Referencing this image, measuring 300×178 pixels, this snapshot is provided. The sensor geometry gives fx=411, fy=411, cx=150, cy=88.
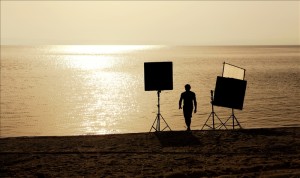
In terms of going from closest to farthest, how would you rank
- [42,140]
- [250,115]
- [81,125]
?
[42,140], [81,125], [250,115]

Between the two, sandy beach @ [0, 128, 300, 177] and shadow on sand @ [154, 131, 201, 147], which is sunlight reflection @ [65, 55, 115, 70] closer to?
shadow on sand @ [154, 131, 201, 147]

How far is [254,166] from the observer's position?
343 inches

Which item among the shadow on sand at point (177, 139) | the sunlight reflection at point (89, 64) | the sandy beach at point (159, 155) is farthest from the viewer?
the sunlight reflection at point (89, 64)

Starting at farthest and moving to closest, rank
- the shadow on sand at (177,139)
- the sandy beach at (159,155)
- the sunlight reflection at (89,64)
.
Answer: the sunlight reflection at (89,64)
the shadow on sand at (177,139)
the sandy beach at (159,155)

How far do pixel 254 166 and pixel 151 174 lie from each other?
7.24 feet

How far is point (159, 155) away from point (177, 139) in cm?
184

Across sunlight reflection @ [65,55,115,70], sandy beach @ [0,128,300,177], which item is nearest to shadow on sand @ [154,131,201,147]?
sandy beach @ [0,128,300,177]

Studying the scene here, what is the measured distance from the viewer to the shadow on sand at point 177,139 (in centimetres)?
1111

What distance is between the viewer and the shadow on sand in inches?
437

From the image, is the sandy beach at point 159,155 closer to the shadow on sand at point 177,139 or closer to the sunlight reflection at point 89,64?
the shadow on sand at point 177,139

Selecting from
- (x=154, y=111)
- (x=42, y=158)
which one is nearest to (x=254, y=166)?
(x=42, y=158)

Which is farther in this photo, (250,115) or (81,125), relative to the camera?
(250,115)

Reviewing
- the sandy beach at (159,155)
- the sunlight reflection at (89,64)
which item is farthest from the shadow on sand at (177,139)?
the sunlight reflection at (89,64)

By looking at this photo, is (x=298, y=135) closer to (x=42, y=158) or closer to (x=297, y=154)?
(x=297, y=154)
